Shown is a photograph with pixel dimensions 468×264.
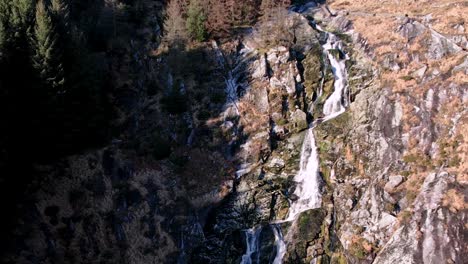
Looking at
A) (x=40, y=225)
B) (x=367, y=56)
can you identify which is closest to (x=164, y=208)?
(x=40, y=225)

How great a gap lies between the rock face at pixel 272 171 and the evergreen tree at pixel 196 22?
9.52 feet

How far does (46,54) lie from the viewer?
27953mm

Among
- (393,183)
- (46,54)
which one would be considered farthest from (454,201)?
(46,54)

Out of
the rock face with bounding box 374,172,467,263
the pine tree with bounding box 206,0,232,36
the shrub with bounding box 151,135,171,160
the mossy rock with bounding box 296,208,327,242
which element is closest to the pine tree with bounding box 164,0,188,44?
the pine tree with bounding box 206,0,232,36

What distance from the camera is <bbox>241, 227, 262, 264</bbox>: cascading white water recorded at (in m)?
30.0

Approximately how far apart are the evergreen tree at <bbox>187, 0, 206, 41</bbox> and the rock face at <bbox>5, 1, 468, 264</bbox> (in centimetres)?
290

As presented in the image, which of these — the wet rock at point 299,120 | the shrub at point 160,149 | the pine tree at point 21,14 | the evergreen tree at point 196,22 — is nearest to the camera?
the pine tree at point 21,14

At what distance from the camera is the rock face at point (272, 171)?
1089 inches

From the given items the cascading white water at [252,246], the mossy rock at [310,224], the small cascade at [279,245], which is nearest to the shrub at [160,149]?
the cascading white water at [252,246]

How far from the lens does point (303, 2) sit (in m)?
57.5

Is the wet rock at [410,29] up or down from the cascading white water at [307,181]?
up

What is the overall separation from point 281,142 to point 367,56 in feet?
44.4

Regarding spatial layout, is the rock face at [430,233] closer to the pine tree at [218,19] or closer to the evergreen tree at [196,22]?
the pine tree at [218,19]

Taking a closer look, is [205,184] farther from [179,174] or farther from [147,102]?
[147,102]
